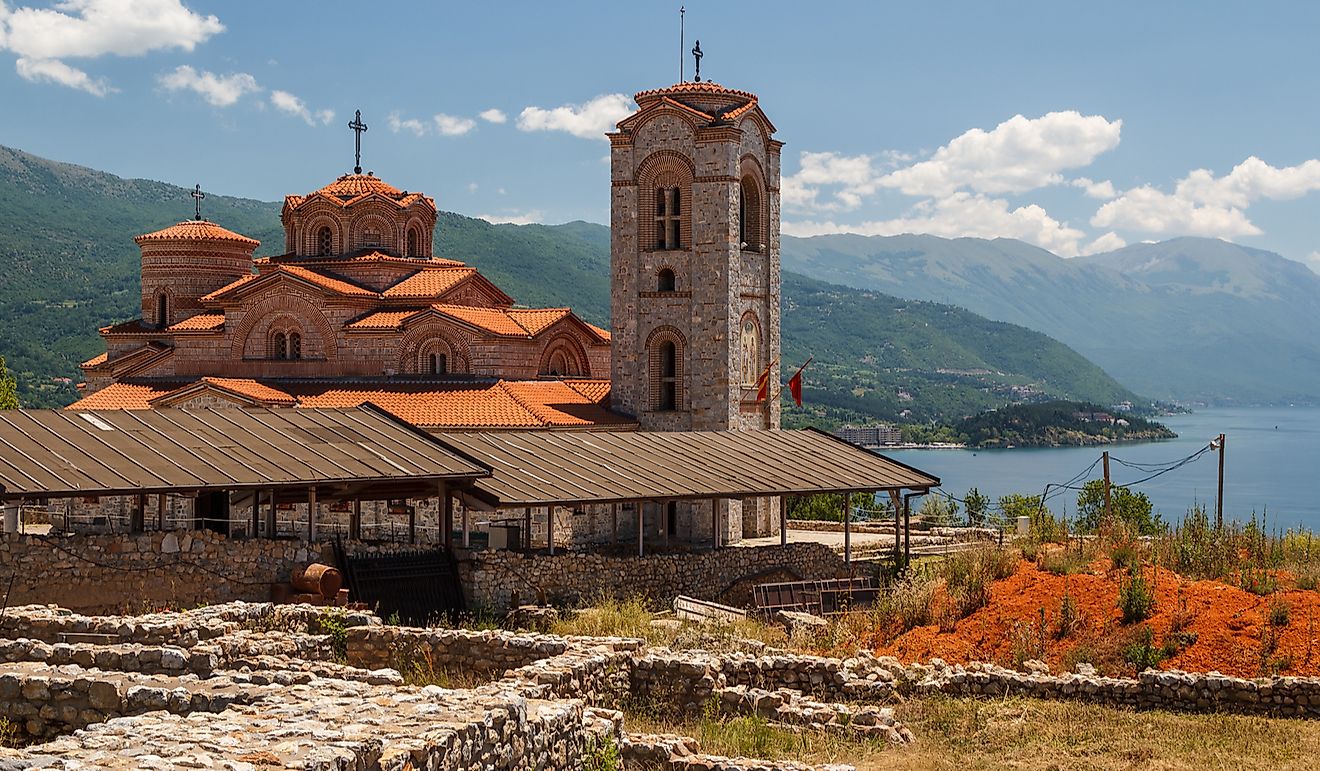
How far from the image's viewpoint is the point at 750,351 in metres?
40.5

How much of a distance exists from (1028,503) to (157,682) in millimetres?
40145

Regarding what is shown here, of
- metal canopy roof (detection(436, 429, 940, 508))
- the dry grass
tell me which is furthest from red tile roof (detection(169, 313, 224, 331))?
the dry grass

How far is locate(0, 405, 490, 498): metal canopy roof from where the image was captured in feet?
60.8

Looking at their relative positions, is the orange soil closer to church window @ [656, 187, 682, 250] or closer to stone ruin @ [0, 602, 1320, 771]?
stone ruin @ [0, 602, 1320, 771]

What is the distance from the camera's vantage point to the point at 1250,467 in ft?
489

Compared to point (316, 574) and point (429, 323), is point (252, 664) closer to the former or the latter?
point (316, 574)

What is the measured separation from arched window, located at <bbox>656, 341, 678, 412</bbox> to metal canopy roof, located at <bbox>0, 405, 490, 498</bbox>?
16.3 m

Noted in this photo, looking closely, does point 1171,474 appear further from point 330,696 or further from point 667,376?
point 330,696

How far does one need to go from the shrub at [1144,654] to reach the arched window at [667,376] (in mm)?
23296

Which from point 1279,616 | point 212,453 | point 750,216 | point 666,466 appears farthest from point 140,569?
point 750,216

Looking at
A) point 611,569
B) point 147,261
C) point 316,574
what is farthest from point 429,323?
point 316,574

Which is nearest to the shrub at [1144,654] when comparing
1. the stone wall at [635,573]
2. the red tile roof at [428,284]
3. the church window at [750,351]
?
the stone wall at [635,573]

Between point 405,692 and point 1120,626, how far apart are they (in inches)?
408

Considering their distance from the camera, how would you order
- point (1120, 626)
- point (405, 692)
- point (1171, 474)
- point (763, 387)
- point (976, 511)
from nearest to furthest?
1. point (405, 692)
2. point (1120, 626)
3. point (763, 387)
4. point (976, 511)
5. point (1171, 474)
